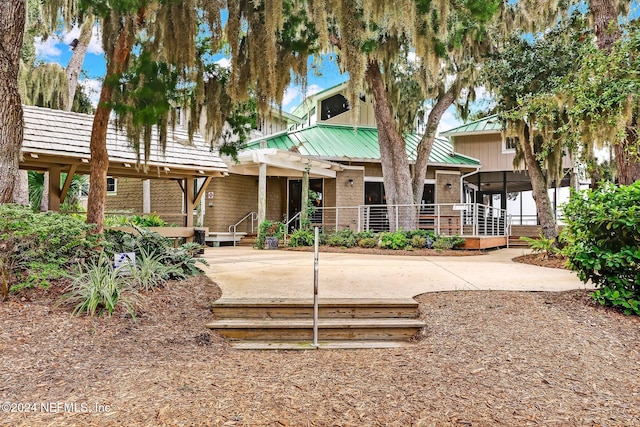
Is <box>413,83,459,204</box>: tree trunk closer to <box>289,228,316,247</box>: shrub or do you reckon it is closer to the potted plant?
<box>289,228,316,247</box>: shrub

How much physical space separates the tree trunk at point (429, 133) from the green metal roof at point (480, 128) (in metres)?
4.27

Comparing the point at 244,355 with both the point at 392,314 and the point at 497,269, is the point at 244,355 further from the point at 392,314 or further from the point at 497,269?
the point at 497,269

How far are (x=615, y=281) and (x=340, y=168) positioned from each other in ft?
38.4

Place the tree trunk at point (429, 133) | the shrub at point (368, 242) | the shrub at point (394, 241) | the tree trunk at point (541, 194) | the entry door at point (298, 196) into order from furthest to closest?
the entry door at point (298, 196)
the tree trunk at point (429, 133)
the shrub at point (368, 242)
the tree trunk at point (541, 194)
the shrub at point (394, 241)

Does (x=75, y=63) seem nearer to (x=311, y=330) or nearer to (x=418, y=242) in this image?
(x=418, y=242)

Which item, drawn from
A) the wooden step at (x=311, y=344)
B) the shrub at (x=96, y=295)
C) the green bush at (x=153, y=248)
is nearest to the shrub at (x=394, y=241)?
the green bush at (x=153, y=248)

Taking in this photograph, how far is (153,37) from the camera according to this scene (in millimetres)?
5711

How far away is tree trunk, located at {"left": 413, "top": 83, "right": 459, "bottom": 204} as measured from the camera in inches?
568

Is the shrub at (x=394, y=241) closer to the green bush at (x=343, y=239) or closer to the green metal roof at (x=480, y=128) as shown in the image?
the green bush at (x=343, y=239)

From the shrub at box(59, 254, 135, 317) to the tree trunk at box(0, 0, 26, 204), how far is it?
4.06 feet

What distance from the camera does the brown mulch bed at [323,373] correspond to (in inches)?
98.7

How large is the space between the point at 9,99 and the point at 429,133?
12375mm

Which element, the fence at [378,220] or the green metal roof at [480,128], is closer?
the fence at [378,220]

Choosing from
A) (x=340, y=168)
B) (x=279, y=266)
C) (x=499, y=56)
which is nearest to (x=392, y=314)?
(x=279, y=266)
